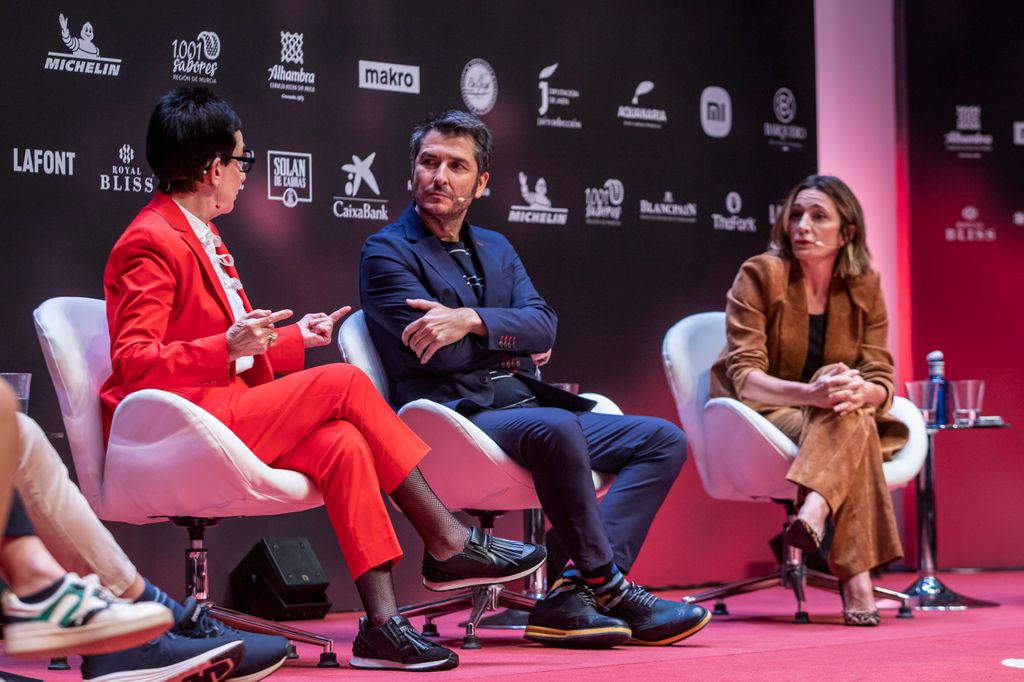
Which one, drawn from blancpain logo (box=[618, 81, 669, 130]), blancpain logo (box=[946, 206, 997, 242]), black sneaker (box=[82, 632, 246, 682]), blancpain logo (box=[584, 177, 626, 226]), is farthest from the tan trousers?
blancpain logo (box=[946, 206, 997, 242])

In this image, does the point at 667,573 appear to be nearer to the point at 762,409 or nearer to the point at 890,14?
the point at 762,409

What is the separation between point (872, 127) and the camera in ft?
20.7

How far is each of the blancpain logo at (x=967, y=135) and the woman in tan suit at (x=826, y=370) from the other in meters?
1.91

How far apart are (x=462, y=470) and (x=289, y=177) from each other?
157 cm

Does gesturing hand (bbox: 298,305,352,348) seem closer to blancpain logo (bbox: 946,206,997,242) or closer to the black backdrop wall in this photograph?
the black backdrop wall

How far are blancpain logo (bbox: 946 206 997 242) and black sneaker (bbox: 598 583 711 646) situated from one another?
132 inches

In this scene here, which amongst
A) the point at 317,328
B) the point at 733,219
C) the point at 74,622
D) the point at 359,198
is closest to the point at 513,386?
the point at 317,328

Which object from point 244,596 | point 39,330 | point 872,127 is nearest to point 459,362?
point 39,330

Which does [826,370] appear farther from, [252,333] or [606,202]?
[252,333]

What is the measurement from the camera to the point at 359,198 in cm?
480

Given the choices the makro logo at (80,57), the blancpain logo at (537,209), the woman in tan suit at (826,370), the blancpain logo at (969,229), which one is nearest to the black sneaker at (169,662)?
the woman in tan suit at (826,370)

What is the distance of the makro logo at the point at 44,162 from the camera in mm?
4164

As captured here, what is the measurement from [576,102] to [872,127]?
173cm

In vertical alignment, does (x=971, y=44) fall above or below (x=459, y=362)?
above
